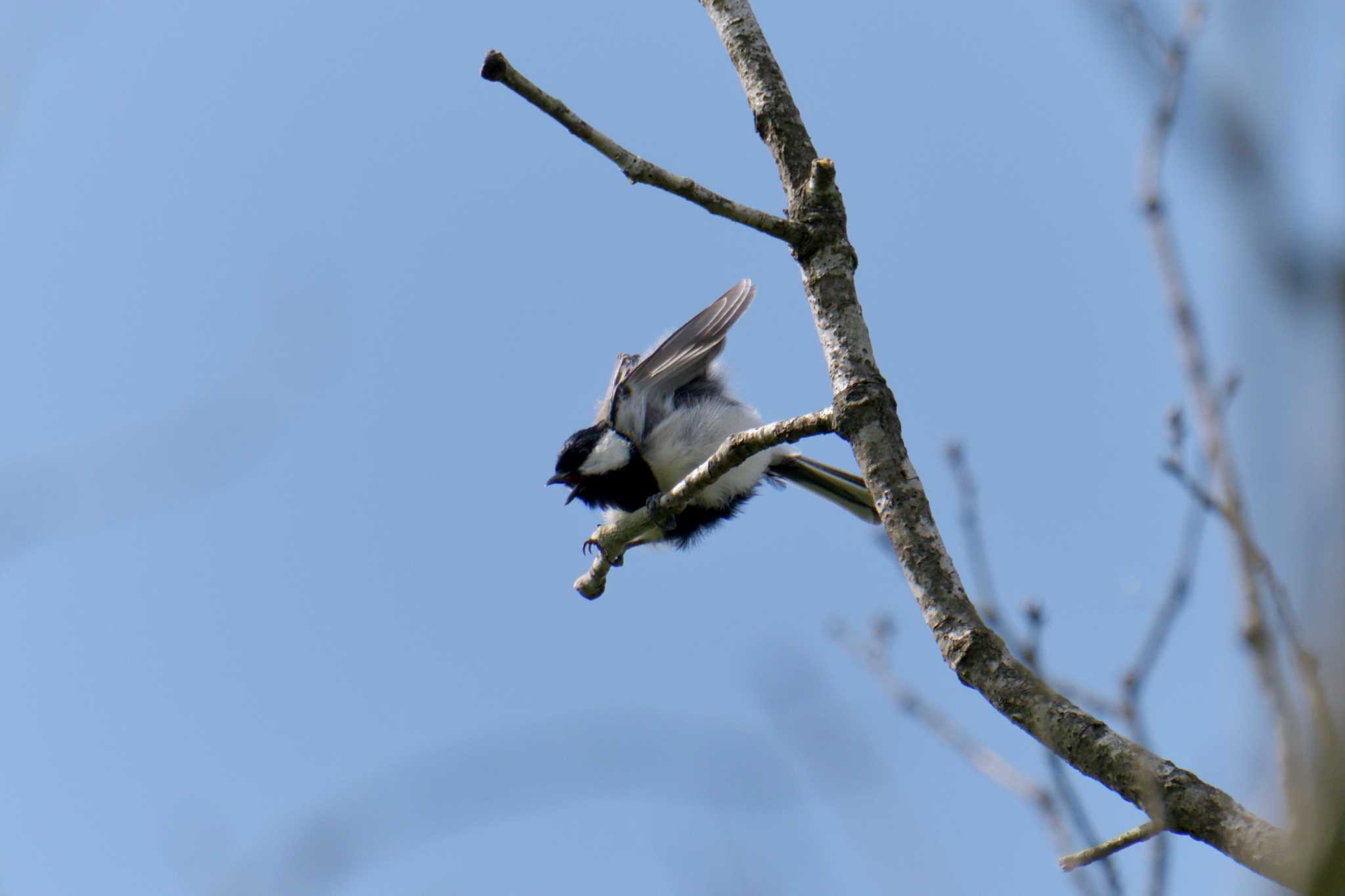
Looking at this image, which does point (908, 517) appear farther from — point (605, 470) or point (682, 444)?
point (605, 470)

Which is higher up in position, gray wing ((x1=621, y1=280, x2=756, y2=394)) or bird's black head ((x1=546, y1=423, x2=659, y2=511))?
gray wing ((x1=621, y1=280, x2=756, y2=394))

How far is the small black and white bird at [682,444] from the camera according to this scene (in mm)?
5875

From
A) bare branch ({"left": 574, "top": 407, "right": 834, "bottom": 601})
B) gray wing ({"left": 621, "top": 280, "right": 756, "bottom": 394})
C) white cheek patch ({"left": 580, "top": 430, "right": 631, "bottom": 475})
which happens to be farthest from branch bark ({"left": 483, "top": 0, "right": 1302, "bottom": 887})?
white cheek patch ({"left": 580, "top": 430, "right": 631, "bottom": 475})

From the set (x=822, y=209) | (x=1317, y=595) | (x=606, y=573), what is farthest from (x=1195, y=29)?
(x=1317, y=595)

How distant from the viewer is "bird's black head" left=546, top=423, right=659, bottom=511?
601cm

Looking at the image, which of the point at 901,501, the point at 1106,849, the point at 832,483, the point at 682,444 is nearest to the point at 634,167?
the point at 901,501

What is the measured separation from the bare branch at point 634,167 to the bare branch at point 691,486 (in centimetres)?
43

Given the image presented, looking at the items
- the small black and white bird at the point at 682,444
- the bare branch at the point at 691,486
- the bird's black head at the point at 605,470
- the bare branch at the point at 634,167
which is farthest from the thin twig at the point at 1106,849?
the bird's black head at the point at 605,470

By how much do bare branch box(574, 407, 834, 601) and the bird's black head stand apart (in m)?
1.54

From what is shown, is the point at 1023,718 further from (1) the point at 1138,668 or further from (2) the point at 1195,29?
(2) the point at 1195,29

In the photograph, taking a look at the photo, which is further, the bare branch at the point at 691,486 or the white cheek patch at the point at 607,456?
the white cheek patch at the point at 607,456

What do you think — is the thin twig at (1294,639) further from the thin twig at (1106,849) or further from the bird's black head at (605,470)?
the bird's black head at (605,470)

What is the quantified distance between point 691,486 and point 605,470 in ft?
8.55

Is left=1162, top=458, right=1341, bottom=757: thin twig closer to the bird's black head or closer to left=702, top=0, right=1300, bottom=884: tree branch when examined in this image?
left=702, top=0, right=1300, bottom=884: tree branch
